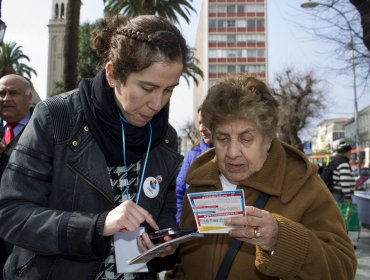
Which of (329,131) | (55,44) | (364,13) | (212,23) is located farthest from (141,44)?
(329,131)

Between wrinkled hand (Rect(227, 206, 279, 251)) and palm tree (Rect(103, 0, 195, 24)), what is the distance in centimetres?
1903

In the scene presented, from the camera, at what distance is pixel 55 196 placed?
179cm

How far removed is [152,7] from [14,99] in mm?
16847

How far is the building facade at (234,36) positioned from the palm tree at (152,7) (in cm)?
6317

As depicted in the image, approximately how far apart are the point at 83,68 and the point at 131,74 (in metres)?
35.9

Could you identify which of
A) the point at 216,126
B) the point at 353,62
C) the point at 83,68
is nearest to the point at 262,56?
the point at 83,68

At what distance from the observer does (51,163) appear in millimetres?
1782

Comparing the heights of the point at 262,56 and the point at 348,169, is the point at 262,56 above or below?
above

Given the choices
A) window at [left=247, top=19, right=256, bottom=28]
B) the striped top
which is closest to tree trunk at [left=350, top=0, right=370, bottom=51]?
the striped top

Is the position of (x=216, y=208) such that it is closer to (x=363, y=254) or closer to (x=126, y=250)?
(x=126, y=250)

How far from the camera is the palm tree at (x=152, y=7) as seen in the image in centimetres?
2009

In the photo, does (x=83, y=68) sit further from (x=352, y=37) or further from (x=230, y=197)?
(x=230, y=197)

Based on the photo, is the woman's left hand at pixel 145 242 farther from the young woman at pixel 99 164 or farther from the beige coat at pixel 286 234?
the beige coat at pixel 286 234

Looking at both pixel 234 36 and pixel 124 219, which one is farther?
pixel 234 36
